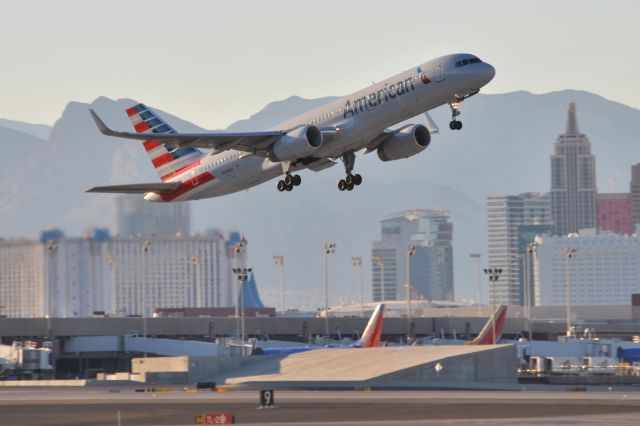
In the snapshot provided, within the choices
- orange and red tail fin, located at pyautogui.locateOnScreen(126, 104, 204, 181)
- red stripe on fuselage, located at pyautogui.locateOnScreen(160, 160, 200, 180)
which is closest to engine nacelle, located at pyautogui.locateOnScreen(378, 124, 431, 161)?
red stripe on fuselage, located at pyautogui.locateOnScreen(160, 160, 200, 180)

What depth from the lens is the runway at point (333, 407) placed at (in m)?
74.6

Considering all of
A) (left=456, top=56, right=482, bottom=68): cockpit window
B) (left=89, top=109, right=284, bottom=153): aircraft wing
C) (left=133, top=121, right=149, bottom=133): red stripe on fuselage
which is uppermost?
(left=456, top=56, right=482, bottom=68): cockpit window

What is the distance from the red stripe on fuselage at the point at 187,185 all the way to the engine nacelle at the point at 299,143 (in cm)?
806

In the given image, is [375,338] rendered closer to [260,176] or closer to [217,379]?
[217,379]

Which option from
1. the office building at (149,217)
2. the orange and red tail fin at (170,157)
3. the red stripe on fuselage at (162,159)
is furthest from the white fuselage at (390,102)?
the office building at (149,217)

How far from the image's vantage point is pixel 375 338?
5187 inches

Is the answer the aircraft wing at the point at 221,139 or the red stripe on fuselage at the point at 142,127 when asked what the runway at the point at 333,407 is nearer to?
the aircraft wing at the point at 221,139

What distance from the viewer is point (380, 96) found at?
3275 inches

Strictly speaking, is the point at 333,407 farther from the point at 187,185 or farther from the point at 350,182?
the point at 187,185

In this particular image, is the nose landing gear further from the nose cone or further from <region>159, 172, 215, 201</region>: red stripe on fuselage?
the nose cone

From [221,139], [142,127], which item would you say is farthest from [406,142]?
[142,127]

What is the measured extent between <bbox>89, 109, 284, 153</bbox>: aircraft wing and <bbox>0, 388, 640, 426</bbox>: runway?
15151 millimetres

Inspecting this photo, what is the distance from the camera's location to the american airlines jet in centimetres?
8225

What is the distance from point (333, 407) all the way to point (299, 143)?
15.1 metres
